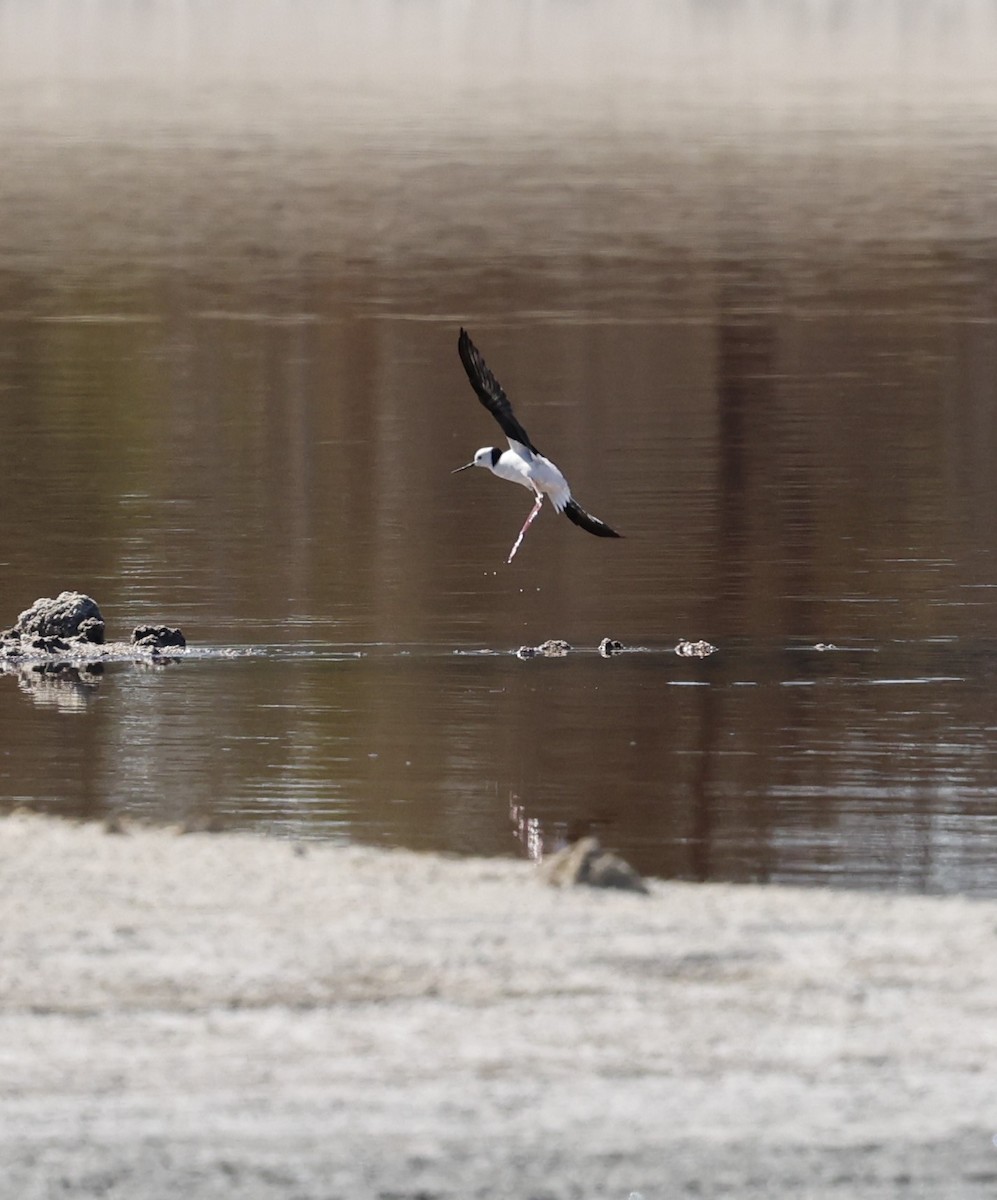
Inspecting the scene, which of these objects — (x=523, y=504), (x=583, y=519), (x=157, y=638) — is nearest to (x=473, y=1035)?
(x=583, y=519)

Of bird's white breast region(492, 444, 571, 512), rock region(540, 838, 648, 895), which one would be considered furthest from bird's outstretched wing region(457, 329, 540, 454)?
rock region(540, 838, 648, 895)

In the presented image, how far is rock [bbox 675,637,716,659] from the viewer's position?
15664mm

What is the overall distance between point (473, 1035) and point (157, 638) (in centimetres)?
754

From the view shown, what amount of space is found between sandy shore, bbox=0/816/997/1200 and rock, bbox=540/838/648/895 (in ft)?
0.38

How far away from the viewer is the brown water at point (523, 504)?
1258 centimetres

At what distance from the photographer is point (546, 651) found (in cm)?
1580

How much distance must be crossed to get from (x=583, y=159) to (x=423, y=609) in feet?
179

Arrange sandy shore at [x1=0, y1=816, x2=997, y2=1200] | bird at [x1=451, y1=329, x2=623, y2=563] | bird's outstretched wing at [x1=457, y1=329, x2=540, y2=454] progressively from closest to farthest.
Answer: sandy shore at [x1=0, y1=816, x2=997, y2=1200] < bird's outstretched wing at [x1=457, y1=329, x2=540, y2=454] < bird at [x1=451, y1=329, x2=623, y2=563]

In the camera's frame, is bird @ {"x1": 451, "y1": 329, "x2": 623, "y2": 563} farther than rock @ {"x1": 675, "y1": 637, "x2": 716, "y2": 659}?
No

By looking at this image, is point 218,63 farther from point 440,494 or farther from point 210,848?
point 210,848

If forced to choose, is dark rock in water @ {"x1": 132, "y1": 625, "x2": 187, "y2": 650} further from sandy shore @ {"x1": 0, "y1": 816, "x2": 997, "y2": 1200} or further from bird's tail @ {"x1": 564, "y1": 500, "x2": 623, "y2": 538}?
sandy shore @ {"x1": 0, "y1": 816, "x2": 997, "y2": 1200}

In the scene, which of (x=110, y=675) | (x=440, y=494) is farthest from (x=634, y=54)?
(x=110, y=675)

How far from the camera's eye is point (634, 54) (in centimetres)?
11888

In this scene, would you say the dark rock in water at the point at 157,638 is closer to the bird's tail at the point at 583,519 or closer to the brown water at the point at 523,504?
the brown water at the point at 523,504
